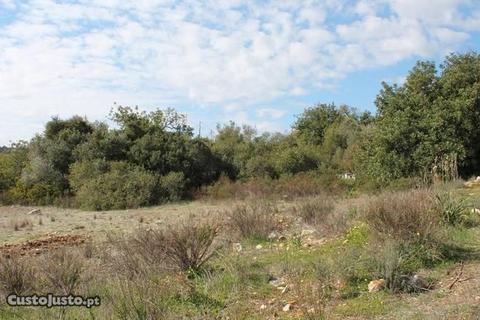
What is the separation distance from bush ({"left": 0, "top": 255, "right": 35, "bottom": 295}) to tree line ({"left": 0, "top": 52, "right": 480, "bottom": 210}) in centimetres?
1200

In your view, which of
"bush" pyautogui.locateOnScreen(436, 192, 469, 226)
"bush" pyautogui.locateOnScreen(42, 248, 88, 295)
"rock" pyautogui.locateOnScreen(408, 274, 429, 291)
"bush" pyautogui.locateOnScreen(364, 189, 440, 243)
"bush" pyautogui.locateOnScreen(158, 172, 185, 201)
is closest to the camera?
"rock" pyautogui.locateOnScreen(408, 274, 429, 291)

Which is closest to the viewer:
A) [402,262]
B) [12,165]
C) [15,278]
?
[402,262]

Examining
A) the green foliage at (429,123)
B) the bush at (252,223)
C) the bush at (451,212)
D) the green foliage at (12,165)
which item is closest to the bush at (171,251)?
the bush at (252,223)

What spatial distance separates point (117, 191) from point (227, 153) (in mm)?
10728

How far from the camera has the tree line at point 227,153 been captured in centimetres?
2073

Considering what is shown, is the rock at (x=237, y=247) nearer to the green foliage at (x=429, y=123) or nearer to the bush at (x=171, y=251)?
the bush at (x=171, y=251)

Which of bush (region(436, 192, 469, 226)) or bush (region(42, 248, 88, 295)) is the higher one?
bush (region(436, 192, 469, 226))

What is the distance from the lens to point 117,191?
2452 cm

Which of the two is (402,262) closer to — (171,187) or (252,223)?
(252,223)

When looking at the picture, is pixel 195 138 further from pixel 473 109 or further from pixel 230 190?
pixel 473 109

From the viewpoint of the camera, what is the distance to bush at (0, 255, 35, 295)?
647cm

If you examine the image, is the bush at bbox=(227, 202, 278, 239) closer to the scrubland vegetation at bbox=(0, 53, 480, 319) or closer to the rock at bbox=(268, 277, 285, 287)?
the scrubland vegetation at bbox=(0, 53, 480, 319)

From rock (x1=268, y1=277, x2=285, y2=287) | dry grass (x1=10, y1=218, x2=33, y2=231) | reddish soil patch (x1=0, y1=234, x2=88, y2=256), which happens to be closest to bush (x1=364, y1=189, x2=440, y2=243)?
rock (x1=268, y1=277, x2=285, y2=287)

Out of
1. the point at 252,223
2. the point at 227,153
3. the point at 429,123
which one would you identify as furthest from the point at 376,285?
the point at 227,153
